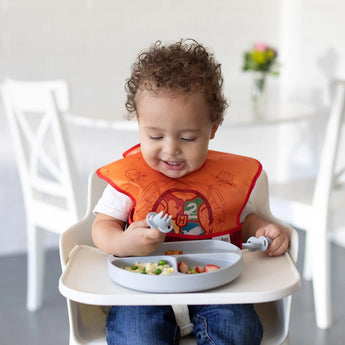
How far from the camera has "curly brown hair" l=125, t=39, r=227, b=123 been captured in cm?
114

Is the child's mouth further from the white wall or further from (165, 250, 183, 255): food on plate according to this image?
the white wall

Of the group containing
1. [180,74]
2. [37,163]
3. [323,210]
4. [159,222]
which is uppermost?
[180,74]

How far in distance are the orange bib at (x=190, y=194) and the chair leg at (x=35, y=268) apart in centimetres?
128

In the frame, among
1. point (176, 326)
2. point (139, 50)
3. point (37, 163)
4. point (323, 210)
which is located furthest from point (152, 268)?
point (139, 50)

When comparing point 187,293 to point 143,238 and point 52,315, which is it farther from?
point 52,315

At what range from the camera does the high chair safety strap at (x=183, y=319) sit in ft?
3.84

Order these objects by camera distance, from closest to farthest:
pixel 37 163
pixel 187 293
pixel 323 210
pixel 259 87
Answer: pixel 187 293 < pixel 323 210 < pixel 37 163 < pixel 259 87

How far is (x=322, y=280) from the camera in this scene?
2264mm

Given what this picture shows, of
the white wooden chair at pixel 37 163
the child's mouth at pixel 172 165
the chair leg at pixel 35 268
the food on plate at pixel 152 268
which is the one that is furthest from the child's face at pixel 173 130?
the chair leg at pixel 35 268

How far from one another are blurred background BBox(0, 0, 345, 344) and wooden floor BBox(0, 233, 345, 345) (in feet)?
1.58

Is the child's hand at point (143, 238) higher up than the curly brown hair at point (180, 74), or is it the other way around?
the curly brown hair at point (180, 74)

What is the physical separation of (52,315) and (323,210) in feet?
3.82

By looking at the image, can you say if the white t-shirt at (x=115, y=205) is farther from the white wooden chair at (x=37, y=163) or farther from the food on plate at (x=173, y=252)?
the white wooden chair at (x=37, y=163)

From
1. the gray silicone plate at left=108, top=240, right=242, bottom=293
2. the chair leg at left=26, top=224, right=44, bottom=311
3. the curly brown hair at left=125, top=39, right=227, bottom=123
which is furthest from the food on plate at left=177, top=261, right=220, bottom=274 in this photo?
the chair leg at left=26, top=224, right=44, bottom=311
